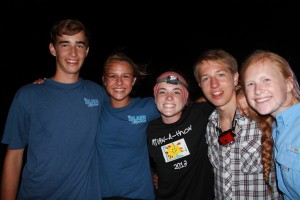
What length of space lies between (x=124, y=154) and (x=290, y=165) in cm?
187

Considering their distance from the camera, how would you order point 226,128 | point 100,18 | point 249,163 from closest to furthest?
point 249,163 < point 226,128 < point 100,18

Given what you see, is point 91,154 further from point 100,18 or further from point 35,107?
point 100,18

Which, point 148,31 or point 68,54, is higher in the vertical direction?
point 148,31

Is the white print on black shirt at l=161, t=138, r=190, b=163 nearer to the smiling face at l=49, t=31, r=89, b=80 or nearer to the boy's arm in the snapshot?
the smiling face at l=49, t=31, r=89, b=80

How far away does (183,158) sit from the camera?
2.64m

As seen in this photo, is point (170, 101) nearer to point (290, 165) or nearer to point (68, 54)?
point (68, 54)

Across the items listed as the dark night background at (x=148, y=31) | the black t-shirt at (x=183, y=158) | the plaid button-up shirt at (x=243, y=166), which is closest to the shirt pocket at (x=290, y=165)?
the plaid button-up shirt at (x=243, y=166)

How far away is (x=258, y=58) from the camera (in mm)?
2049

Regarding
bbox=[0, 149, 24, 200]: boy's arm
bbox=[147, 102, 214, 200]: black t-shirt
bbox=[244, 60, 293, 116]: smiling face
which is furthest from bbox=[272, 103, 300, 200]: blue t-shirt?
bbox=[0, 149, 24, 200]: boy's arm

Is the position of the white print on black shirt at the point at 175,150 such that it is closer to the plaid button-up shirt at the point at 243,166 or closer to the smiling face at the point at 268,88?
the plaid button-up shirt at the point at 243,166

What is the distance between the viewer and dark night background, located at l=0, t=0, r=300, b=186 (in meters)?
13.3

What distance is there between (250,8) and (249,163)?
15829 mm

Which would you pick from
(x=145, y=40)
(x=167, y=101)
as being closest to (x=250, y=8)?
(x=145, y=40)

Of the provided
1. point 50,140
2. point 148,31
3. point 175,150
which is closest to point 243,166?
point 175,150
